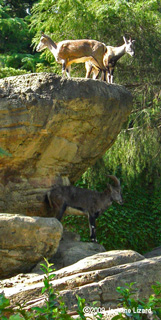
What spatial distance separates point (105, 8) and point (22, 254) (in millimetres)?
7285

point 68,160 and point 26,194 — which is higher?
point 68,160

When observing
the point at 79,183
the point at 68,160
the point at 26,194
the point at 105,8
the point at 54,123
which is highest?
the point at 105,8

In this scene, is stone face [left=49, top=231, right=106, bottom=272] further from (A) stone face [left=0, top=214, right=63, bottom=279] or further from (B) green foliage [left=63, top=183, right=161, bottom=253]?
(B) green foliage [left=63, top=183, right=161, bottom=253]

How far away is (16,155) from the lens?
8477 mm

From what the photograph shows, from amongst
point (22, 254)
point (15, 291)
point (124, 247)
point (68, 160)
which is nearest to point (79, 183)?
point (124, 247)

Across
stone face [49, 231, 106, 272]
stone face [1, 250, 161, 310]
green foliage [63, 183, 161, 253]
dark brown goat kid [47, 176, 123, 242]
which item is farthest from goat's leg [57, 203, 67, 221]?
green foliage [63, 183, 161, 253]

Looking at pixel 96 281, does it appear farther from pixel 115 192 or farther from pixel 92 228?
pixel 115 192

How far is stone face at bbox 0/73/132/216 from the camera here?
8.13 metres

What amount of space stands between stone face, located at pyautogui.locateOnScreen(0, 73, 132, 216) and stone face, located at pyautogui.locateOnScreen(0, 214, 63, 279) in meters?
1.52

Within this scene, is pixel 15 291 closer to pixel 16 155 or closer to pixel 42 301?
pixel 42 301

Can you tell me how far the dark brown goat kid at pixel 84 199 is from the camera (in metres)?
8.78

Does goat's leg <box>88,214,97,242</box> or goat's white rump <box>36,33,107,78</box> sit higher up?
goat's white rump <box>36,33,107,78</box>

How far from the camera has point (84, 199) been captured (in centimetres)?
941

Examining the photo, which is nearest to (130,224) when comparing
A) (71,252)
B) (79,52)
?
(71,252)
